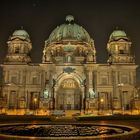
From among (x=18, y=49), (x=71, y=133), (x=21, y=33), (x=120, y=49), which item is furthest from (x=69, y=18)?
(x=71, y=133)

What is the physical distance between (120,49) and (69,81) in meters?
16.3

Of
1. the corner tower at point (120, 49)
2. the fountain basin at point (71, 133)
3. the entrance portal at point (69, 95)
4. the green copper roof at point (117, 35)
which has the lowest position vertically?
the fountain basin at point (71, 133)

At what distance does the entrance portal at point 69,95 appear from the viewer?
197 feet

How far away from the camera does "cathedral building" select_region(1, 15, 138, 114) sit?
57094 millimetres

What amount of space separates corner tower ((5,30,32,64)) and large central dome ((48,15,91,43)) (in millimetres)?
10262

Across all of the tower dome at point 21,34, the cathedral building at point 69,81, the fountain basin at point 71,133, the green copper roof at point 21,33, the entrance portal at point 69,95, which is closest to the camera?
the fountain basin at point 71,133

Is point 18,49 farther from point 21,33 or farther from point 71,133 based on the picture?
point 71,133

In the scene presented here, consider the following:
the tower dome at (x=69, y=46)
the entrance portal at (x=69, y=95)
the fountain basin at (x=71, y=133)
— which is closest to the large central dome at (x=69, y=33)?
the tower dome at (x=69, y=46)

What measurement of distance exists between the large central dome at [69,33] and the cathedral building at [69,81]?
801 cm

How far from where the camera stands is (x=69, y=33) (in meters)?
72.1

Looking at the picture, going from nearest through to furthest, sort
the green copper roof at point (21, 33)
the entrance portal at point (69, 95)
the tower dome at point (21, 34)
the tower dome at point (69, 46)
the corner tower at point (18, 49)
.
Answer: the entrance portal at point (69, 95) < the corner tower at point (18, 49) < the tower dome at point (69, 46) < the tower dome at point (21, 34) < the green copper roof at point (21, 33)

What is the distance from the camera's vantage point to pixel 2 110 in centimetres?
5309

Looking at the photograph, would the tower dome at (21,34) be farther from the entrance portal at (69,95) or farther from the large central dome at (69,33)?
the entrance portal at (69,95)

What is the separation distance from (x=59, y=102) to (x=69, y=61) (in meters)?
10.7
